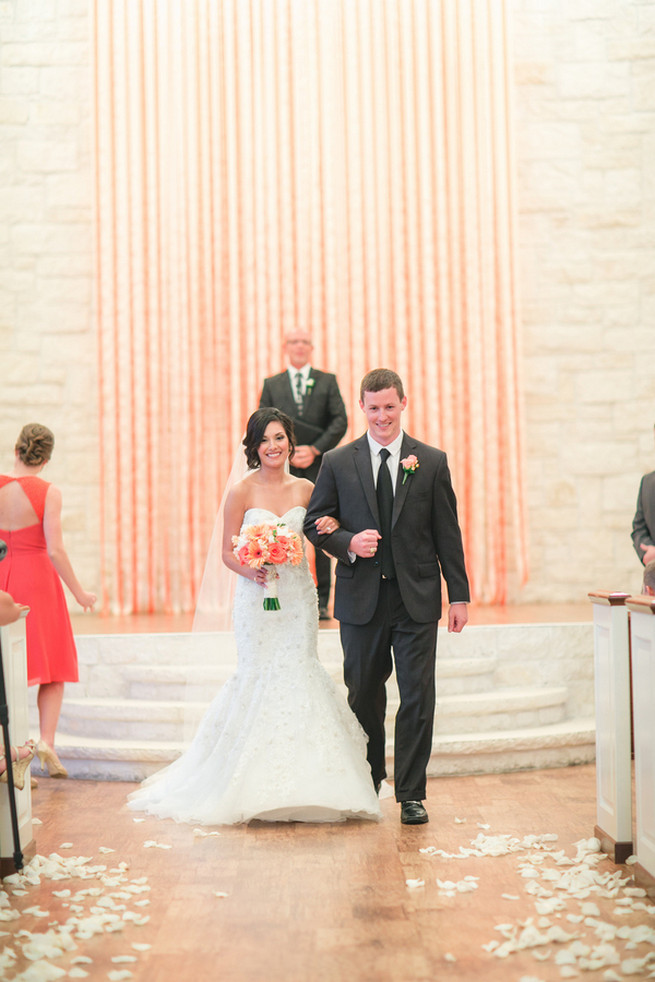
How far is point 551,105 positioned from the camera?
28.7 feet

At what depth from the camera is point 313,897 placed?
3.41 meters

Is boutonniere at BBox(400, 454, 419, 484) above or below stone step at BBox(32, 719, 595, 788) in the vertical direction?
above

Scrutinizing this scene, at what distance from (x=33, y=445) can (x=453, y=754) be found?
8.56 ft

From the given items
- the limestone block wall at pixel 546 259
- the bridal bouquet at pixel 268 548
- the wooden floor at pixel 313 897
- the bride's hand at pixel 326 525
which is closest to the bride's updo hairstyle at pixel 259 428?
the bridal bouquet at pixel 268 548

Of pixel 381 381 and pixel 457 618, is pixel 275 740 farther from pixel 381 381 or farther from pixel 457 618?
pixel 381 381

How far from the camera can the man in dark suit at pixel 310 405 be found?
7.00 m

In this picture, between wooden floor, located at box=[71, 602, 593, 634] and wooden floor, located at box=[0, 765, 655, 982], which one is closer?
wooden floor, located at box=[0, 765, 655, 982]

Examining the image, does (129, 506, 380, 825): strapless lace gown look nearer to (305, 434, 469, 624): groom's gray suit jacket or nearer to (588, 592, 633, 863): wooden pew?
(305, 434, 469, 624): groom's gray suit jacket

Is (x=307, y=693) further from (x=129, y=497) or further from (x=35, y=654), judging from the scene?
(x=129, y=497)

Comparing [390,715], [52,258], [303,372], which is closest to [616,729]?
[390,715]

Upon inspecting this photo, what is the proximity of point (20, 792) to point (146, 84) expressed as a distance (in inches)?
254

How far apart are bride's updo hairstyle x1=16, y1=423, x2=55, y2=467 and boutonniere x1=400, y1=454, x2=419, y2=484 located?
1836 millimetres

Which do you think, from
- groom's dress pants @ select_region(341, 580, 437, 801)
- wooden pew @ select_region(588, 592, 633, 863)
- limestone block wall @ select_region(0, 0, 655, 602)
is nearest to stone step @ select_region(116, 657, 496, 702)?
groom's dress pants @ select_region(341, 580, 437, 801)

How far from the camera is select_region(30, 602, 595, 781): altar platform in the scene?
544 cm
